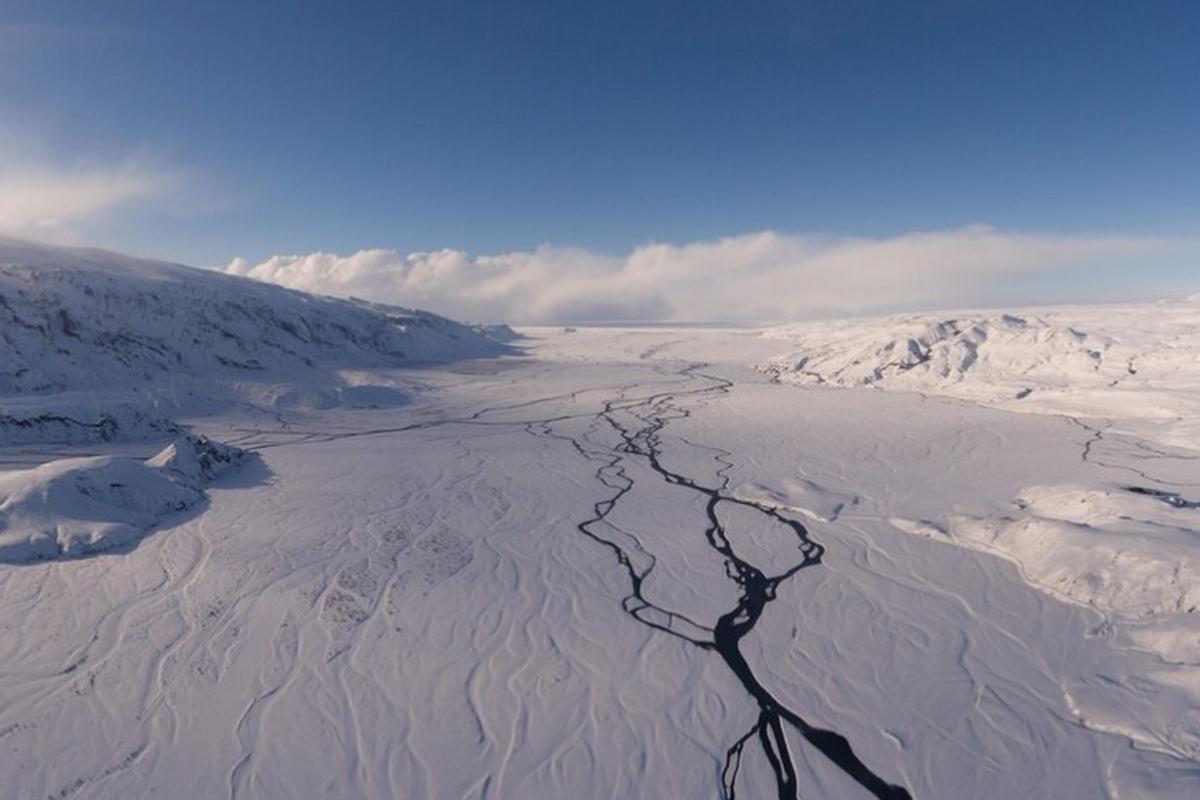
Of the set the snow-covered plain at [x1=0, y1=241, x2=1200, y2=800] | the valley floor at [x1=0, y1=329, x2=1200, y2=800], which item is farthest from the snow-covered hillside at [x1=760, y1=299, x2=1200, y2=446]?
the valley floor at [x1=0, y1=329, x2=1200, y2=800]

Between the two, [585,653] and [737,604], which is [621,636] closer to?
[585,653]

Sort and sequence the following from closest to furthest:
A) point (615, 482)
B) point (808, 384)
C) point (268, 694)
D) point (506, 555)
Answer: point (268, 694) < point (506, 555) < point (615, 482) < point (808, 384)

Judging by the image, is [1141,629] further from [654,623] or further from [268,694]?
[268,694]

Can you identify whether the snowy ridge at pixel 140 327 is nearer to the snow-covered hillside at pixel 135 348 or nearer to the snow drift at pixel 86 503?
the snow-covered hillside at pixel 135 348

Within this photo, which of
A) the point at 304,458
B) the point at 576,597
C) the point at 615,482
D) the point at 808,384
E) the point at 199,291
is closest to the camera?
the point at 576,597

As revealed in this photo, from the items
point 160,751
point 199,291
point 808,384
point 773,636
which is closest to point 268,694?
point 160,751

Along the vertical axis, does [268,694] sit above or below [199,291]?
below

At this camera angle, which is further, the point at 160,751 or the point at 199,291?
the point at 199,291

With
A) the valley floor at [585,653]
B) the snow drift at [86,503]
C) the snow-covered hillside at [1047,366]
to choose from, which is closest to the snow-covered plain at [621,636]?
the valley floor at [585,653]
